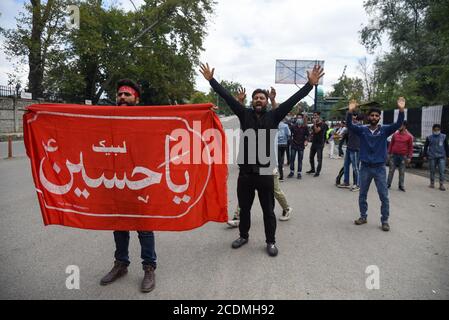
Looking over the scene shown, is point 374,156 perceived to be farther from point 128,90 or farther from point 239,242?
point 128,90

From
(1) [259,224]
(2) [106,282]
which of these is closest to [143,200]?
(2) [106,282]

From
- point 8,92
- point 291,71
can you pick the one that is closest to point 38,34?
point 8,92

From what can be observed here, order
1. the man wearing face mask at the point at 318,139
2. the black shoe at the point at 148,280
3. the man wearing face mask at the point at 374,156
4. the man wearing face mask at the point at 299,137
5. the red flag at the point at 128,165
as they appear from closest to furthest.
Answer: the black shoe at the point at 148,280 < the red flag at the point at 128,165 < the man wearing face mask at the point at 374,156 < the man wearing face mask at the point at 299,137 < the man wearing face mask at the point at 318,139

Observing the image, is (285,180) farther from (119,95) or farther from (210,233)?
(119,95)

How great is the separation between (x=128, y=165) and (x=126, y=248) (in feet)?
2.91

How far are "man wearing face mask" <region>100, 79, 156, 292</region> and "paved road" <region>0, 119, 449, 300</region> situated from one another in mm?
93

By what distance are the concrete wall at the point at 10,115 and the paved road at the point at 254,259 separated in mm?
20808

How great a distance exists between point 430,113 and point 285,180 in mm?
9009

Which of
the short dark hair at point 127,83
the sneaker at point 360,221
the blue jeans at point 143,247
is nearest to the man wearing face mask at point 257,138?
the short dark hair at point 127,83

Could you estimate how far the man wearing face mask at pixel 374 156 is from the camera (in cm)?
512

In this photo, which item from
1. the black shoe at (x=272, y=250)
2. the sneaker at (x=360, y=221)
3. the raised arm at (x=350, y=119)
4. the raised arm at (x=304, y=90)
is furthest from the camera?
the sneaker at (x=360, y=221)

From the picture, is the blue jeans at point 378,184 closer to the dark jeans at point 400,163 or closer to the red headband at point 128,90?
the dark jeans at point 400,163
